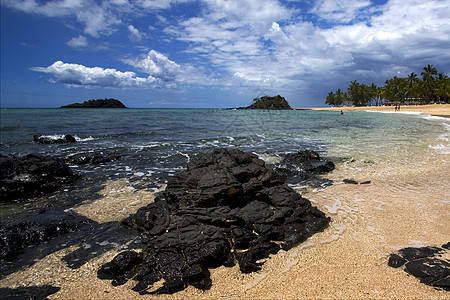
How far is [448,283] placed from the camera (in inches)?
139

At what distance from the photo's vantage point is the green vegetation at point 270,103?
6156 inches

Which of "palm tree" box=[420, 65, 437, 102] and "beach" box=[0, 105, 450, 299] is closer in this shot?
"beach" box=[0, 105, 450, 299]

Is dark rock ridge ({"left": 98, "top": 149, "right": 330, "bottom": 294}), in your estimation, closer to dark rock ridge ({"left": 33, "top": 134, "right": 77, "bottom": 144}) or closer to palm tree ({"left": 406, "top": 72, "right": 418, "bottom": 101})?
dark rock ridge ({"left": 33, "top": 134, "right": 77, "bottom": 144})

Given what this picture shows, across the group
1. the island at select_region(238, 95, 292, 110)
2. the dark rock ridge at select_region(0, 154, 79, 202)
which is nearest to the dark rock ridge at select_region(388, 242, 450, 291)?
the dark rock ridge at select_region(0, 154, 79, 202)

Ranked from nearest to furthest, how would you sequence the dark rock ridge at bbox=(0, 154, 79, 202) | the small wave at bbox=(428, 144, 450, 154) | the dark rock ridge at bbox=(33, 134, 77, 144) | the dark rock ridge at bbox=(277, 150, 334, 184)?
the dark rock ridge at bbox=(0, 154, 79, 202)
the dark rock ridge at bbox=(277, 150, 334, 184)
the small wave at bbox=(428, 144, 450, 154)
the dark rock ridge at bbox=(33, 134, 77, 144)

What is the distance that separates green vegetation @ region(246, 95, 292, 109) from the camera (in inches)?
6156

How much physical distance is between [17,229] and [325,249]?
6727 mm

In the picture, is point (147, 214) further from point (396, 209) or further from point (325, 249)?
point (396, 209)

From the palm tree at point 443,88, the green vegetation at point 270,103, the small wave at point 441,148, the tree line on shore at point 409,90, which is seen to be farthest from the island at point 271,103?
the small wave at point 441,148

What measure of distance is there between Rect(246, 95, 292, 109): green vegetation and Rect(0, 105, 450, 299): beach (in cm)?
15265

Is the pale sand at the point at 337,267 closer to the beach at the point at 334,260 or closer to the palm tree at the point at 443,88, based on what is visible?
the beach at the point at 334,260

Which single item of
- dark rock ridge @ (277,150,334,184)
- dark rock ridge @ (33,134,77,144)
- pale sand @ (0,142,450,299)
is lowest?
pale sand @ (0,142,450,299)

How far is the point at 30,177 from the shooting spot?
840 centimetres

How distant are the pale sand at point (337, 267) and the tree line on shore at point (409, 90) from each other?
104 metres
